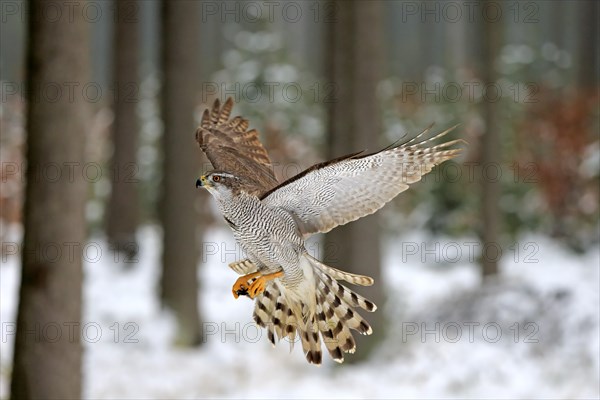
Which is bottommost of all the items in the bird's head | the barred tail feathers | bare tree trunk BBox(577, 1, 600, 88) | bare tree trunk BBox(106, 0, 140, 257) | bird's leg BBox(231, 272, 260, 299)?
the barred tail feathers

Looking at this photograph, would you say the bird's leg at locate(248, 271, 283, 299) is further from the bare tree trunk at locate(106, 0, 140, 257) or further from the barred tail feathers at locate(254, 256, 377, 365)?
the bare tree trunk at locate(106, 0, 140, 257)

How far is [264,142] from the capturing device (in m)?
16.2

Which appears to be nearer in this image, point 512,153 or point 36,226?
point 36,226

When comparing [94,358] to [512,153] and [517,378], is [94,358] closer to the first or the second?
[517,378]

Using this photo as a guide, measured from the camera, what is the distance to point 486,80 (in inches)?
442

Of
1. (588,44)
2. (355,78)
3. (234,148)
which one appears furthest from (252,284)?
(588,44)

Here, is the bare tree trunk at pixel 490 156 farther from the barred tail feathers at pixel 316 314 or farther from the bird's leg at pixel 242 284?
the bird's leg at pixel 242 284

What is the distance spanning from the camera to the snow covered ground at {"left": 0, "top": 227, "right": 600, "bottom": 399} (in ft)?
28.3

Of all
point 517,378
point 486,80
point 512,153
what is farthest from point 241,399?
point 512,153

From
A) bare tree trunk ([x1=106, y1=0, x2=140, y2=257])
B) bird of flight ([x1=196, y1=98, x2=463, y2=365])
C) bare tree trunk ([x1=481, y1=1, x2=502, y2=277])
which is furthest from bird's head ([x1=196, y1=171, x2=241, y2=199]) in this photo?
bare tree trunk ([x1=106, y1=0, x2=140, y2=257])

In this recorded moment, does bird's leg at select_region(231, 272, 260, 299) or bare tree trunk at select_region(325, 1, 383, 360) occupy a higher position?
bare tree trunk at select_region(325, 1, 383, 360)

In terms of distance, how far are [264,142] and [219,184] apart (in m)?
14.4

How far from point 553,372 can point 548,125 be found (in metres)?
7.85

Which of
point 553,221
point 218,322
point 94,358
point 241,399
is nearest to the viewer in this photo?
point 241,399
